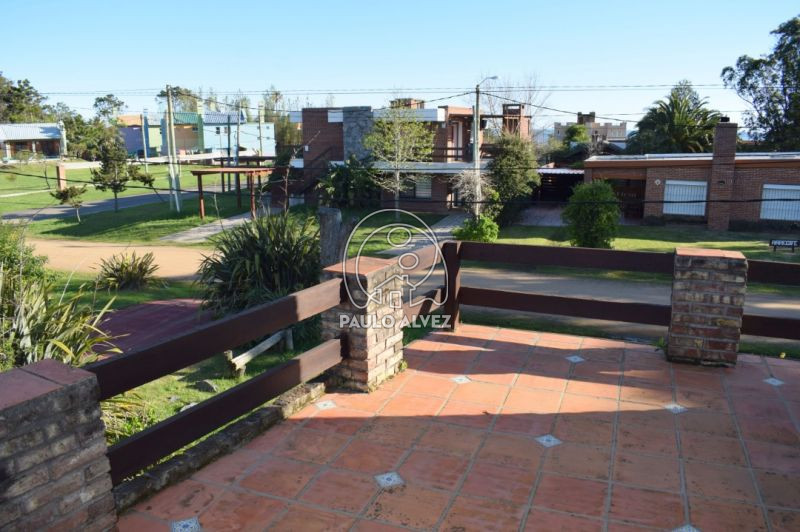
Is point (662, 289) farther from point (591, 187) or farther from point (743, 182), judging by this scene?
point (743, 182)

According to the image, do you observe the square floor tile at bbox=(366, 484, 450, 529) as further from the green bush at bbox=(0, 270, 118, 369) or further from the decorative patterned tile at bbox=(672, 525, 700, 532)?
the green bush at bbox=(0, 270, 118, 369)

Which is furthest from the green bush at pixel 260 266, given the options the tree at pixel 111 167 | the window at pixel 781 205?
the tree at pixel 111 167

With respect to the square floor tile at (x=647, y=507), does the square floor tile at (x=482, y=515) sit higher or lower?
lower

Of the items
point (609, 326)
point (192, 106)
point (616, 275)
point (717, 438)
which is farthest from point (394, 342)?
point (192, 106)

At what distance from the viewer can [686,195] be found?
25.0 m

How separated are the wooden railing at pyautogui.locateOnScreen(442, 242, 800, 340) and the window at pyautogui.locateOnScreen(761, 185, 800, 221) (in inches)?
822

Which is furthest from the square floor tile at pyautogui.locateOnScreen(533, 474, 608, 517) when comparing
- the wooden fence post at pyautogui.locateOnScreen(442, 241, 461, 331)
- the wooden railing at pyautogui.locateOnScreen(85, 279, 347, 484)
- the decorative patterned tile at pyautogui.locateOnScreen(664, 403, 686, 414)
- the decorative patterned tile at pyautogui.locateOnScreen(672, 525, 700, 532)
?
the wooden fence post at pyautogui.locateOnScreen(442, 241, 461, 331)

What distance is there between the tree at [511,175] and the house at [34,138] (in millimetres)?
50633

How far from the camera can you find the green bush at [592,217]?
18734 millimetres

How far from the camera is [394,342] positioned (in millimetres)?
5527

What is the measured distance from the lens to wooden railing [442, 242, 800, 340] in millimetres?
5684

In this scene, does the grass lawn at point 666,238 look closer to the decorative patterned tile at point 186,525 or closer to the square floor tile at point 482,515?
the square floor tile at point 482,515

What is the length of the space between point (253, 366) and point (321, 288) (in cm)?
394

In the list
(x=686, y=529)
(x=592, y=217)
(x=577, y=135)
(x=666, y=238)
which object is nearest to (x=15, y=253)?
(x=686, y=529)
